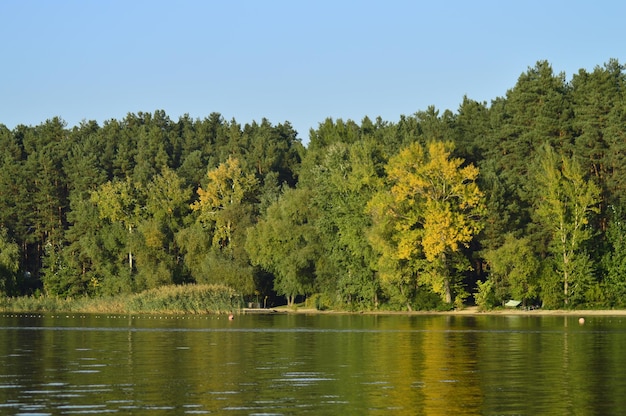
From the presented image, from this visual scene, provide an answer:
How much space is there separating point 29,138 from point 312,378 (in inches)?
4666

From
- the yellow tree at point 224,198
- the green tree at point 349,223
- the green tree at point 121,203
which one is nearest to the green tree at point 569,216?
the green tree at point 349,223

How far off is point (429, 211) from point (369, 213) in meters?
6.61

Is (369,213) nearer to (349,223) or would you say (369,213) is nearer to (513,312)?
(349,223)

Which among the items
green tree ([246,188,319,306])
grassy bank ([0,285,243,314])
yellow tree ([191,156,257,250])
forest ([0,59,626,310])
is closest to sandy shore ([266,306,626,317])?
forest ([0,59,626,310])

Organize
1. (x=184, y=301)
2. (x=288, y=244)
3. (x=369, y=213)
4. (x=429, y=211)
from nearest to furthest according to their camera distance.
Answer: (x=184, y=301)
(x=429, y=211)
(x=369, y=213)
(x=288, y=244)

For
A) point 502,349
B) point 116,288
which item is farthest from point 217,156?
point 502,349

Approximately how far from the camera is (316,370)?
40.0m

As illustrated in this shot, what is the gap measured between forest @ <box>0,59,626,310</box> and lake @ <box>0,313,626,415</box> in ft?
78.4

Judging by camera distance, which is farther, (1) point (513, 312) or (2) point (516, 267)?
(1) point (513, 312)

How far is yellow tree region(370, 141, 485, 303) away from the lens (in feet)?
304

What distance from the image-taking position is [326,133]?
438 ft

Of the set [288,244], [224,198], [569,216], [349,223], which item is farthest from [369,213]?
[224,198]

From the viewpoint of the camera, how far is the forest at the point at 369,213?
9238cm

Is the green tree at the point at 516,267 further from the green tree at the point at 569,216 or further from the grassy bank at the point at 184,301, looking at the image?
the grassy bank at the point at 184,301
